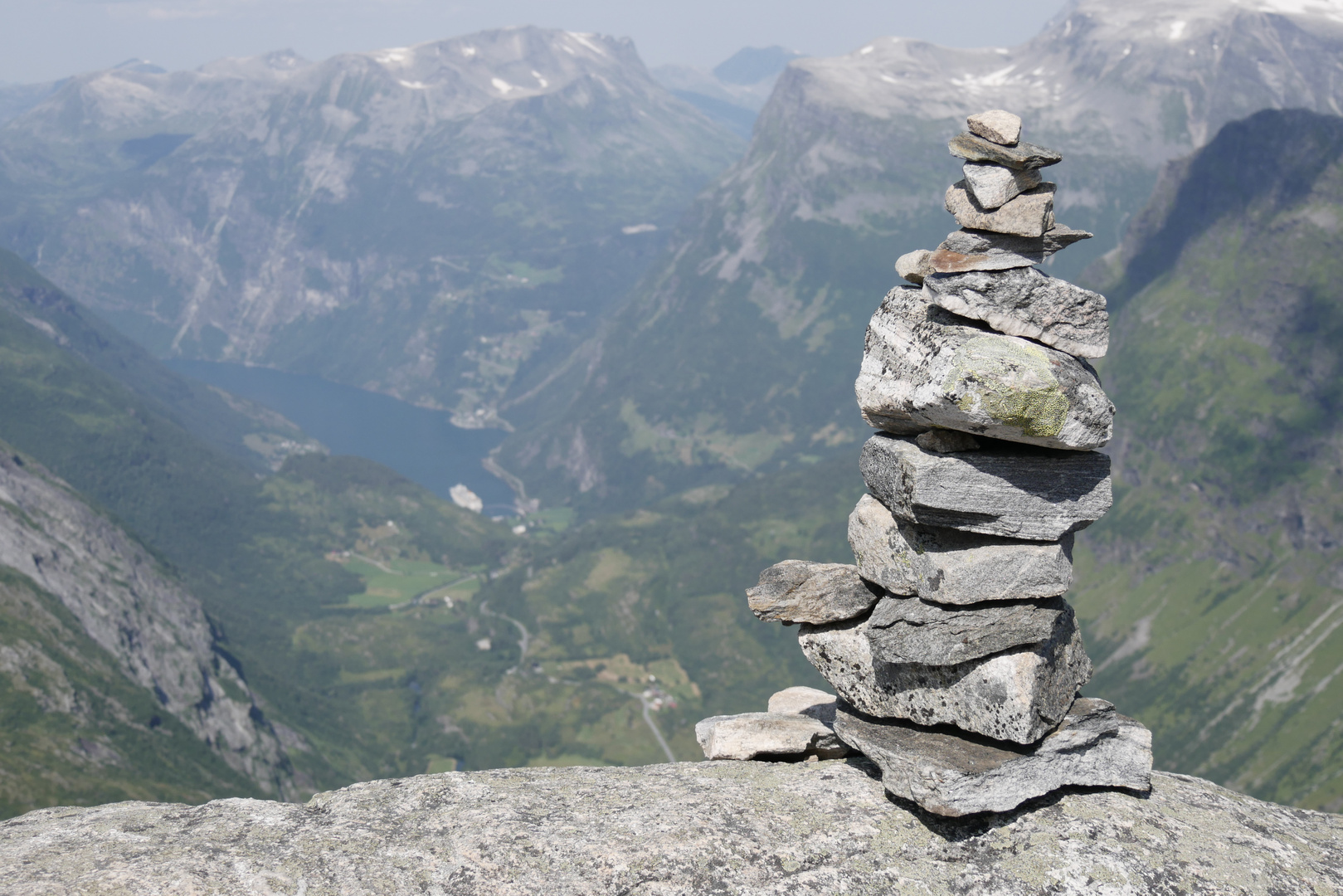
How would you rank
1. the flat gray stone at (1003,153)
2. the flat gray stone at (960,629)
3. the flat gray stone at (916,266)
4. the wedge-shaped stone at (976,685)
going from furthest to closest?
the flat gray stone at (916,266) < the flat gray stone at (1003,153) < the flat gray stone at (960,629) < the wedge-shaped stone at (976,685)

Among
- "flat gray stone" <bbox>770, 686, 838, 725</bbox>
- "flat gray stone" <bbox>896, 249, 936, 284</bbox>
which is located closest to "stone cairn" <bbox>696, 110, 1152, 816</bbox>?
"flat gray stone" <bbox>896, 249, 936, 284</bbox>

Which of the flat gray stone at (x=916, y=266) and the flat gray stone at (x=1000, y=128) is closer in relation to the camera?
the flat gray stone at (x=1000, y=128)

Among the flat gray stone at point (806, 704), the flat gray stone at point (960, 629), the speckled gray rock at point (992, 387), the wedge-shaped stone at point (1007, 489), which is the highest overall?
the speckled gray rock at point (992, 387)

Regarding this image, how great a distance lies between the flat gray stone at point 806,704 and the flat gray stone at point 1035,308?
1244 centimetres

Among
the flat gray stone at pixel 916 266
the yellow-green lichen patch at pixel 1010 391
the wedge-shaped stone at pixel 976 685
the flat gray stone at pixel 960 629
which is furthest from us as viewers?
the flat gray stone at pixel 916 266

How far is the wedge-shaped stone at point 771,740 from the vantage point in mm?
26719

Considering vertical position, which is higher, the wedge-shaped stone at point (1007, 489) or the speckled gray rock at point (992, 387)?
the speckled gray rock at point (992, 387)

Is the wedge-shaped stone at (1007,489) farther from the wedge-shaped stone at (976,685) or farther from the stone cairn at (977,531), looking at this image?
the wedge-shaped stone at (976,685)

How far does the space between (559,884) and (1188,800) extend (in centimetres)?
1517

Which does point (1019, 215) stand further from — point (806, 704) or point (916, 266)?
point (806, 704)

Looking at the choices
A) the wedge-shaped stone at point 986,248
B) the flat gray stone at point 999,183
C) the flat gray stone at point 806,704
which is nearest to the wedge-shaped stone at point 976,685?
the flat gray stone at point 806,704

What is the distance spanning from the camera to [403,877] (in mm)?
20469

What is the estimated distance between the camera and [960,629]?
24.4m

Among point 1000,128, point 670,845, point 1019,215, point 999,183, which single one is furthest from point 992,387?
point 670,845
